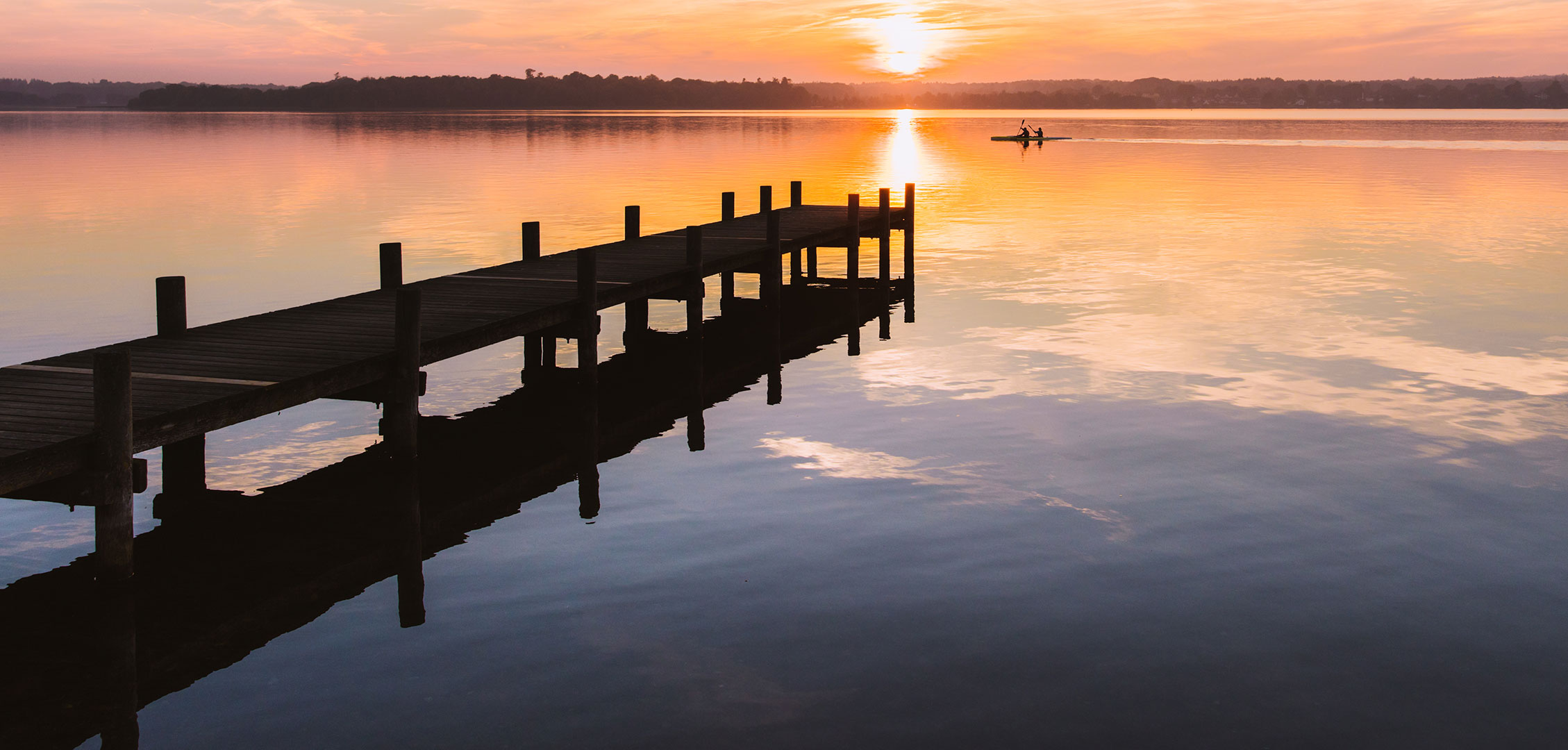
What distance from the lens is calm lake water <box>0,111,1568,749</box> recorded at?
814cm

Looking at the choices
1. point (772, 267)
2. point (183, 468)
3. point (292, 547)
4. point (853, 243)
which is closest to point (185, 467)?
point (183, 468)

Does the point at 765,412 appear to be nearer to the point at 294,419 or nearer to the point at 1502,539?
the point at 294,419

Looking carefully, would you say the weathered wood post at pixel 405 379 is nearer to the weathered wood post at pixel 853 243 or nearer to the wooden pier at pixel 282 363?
the wooden pier at pixel 282 363

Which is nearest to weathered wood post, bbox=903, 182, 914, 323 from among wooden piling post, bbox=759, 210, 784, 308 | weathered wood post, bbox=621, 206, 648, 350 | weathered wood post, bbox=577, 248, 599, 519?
wooden piling post, bbox=759, 210, 784, 308

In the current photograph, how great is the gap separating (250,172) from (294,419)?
51.7 m

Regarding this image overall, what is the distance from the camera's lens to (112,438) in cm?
913

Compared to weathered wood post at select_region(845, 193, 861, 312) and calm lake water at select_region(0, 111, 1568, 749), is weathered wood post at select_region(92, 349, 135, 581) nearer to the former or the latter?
calm lake water at select_region(0, 111, 1568, 749)

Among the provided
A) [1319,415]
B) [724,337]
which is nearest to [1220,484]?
[1319,415]

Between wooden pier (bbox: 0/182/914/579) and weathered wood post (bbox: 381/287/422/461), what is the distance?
14 mm

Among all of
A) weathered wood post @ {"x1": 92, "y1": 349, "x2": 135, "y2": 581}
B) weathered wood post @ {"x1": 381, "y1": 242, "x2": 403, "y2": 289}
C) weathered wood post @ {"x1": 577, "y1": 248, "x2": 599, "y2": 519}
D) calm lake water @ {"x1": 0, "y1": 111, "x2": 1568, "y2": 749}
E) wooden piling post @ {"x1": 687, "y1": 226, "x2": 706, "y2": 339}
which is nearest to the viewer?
calm lake water @ {"x1": 0, "y1": 111, "x2": 1568, "y2": 749}

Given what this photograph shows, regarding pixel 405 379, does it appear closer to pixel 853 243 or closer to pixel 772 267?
pixel 772 267

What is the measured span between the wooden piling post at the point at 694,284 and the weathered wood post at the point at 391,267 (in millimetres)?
4504

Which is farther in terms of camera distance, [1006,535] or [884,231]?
[884,231]

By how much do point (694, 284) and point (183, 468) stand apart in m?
8.85
